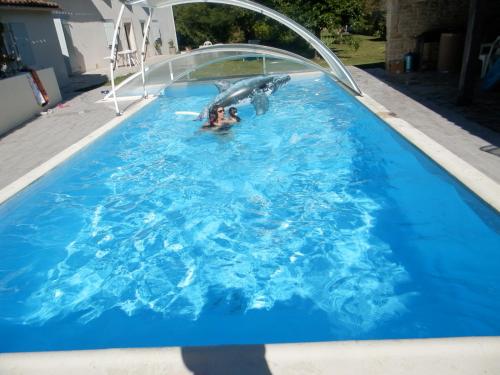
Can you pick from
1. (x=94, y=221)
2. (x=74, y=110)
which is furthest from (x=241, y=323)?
(x=74, y=110)

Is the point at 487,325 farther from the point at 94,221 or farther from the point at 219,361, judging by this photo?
the point at 94,221

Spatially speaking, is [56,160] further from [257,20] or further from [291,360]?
[257,20]

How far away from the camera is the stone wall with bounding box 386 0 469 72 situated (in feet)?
50.8

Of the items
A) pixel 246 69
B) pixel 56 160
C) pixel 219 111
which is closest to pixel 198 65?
pixel 246 69

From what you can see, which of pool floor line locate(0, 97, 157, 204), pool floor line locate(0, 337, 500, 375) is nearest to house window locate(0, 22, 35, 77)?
pool floor line locate(0, 97, 157, 204)

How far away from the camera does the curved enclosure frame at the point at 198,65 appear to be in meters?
13.0

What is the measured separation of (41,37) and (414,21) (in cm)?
1567

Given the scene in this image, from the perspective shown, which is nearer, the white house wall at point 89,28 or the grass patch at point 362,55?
the grass patch at point 362,55

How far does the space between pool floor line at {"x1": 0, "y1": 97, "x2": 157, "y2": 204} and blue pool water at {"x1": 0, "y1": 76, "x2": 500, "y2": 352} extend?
0.48 ft

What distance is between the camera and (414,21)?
15641 millimetres

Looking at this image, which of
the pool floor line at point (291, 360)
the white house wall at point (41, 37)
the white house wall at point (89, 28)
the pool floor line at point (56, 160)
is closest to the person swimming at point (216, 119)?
the pool floor line at point (56, 160)

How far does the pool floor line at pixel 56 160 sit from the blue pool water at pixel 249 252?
0.15m

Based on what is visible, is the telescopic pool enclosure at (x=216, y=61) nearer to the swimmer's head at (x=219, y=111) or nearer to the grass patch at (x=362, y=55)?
the swimmer's head at (x=219, y=111)

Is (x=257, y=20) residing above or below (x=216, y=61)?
above
